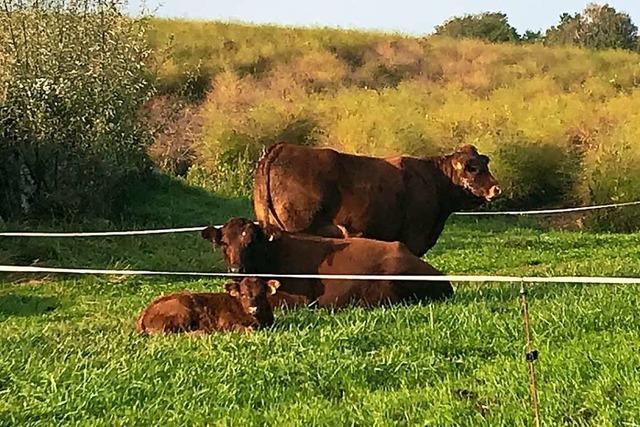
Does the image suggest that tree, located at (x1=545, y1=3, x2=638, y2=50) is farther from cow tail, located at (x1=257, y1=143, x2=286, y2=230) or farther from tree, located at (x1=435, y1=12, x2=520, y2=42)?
cow tail, located at (x1=257, y1=143, x2=286, y2=230)

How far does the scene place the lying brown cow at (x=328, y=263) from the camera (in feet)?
30.8

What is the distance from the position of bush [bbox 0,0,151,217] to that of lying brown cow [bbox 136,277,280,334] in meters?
9.83

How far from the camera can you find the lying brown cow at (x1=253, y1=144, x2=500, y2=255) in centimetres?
1160

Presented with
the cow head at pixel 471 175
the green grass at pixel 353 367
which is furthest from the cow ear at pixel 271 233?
the cow head at pixel 471 175

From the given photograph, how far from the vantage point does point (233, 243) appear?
9703mm

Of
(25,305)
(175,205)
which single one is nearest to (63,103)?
(175,205)

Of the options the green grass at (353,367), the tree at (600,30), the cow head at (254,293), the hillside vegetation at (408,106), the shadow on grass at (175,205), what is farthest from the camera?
the tree at (600,30)

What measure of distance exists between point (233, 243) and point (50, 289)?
188 inches

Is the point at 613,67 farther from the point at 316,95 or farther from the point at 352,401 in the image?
the point at 352,401

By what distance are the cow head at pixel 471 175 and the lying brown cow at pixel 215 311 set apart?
4852 millimetres

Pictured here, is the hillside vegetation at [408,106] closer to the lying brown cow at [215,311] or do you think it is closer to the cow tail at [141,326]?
the lying brown cow at [215,311]

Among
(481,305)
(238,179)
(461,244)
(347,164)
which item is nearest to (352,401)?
(481,305)

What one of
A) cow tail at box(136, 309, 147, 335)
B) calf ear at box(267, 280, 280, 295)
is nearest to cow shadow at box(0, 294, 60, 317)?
cow tail at box(136, 309, 147, 335)

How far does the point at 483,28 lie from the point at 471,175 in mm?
58654
